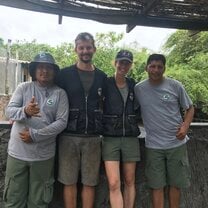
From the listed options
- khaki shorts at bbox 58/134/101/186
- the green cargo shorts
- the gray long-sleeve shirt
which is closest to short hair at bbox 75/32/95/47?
the gray long-sleeve shirt

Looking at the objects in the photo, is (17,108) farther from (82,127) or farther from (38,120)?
(82,127)

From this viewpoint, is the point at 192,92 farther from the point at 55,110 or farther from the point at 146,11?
the point at 55,110

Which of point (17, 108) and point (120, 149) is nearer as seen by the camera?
point (17, 108)

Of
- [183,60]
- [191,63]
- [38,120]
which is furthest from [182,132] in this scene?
[183,60]

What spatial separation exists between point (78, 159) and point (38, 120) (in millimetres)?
489

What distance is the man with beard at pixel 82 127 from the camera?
315cm

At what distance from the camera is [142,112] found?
3.46m

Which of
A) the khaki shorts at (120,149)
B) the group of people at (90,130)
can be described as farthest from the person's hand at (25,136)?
the khaki shorts at (120,149)

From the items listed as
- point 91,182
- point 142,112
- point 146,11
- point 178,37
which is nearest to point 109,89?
point 142,112

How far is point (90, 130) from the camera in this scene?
3.17 meters

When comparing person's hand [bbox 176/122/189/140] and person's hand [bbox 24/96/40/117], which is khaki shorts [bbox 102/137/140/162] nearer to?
person's hand [bbox 176/122/189/140]

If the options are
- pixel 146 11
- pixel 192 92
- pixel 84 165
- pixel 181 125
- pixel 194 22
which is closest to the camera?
pixel 84 165

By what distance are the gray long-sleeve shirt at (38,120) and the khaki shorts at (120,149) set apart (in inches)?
17.5

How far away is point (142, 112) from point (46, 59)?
1.01 meters
